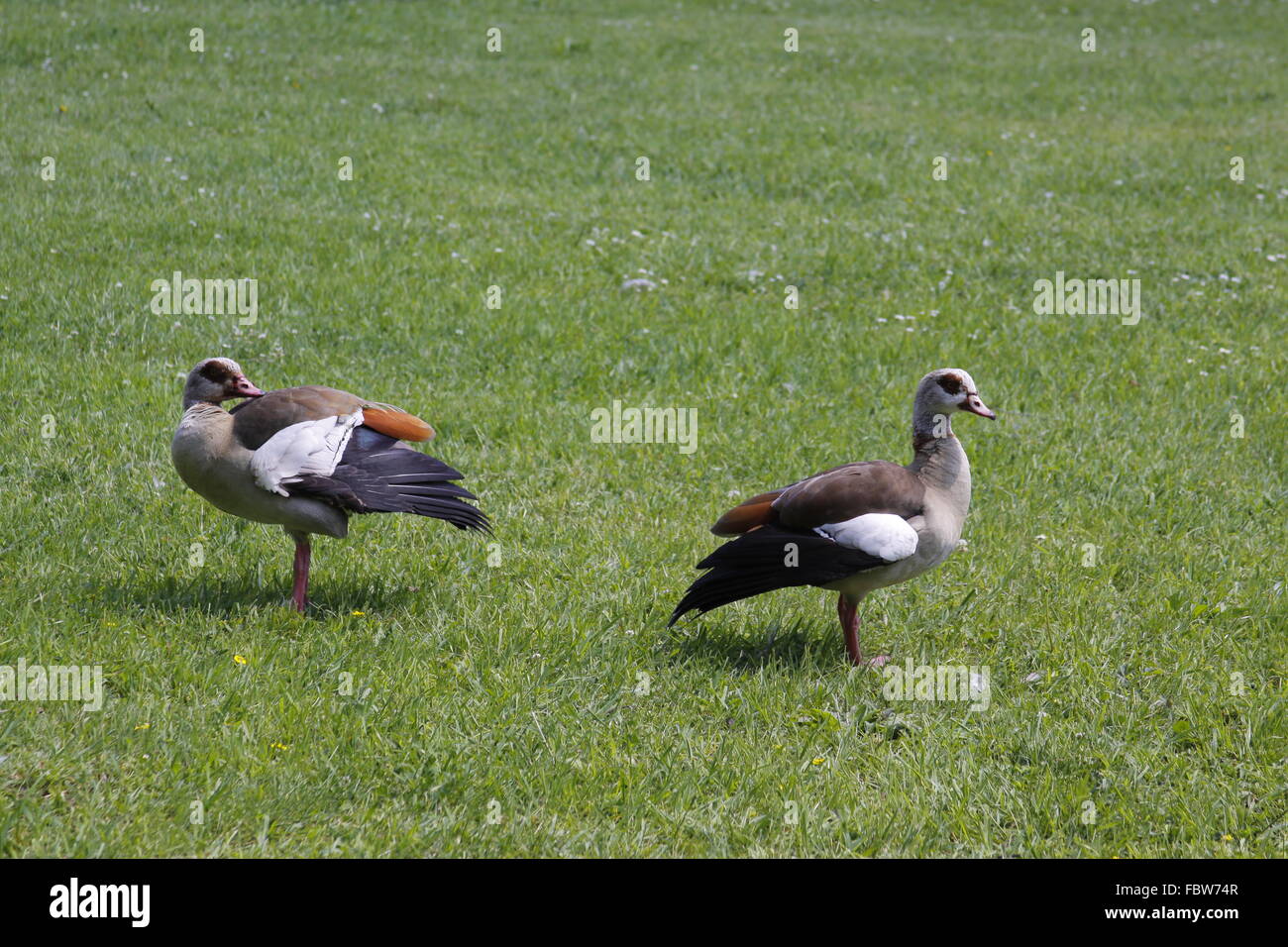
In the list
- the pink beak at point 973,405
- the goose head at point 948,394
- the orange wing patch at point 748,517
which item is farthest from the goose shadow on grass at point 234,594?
the pink beak at point 973,405

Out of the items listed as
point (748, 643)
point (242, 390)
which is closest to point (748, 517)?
point (748, 643)

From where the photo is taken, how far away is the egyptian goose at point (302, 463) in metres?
5.09

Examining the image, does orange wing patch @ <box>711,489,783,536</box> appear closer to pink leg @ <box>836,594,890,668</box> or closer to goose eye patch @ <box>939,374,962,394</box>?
pink leg @ <box>836,594,890,668</box>

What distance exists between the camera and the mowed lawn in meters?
4.30

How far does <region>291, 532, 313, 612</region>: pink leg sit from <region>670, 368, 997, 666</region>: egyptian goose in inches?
66.4

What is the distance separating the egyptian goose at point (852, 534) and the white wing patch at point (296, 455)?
163 centimetres

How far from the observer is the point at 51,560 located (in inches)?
222

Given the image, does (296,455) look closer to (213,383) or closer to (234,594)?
(213,383)

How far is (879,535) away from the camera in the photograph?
486cm

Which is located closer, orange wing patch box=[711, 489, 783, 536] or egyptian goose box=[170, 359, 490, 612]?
egyptian goose box=[170, 359, 490, 612]

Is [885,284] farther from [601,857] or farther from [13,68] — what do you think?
[13,68]

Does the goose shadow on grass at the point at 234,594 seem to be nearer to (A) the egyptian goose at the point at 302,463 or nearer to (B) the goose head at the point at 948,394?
(A) the egyptian goose at the point at 302,463

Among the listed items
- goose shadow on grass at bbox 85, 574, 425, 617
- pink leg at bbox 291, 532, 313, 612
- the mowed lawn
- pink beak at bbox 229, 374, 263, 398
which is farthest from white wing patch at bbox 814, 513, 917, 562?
pink beak at bbox 229, 374, 263, 398

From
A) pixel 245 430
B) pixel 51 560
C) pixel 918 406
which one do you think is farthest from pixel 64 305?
pixel 918 406
